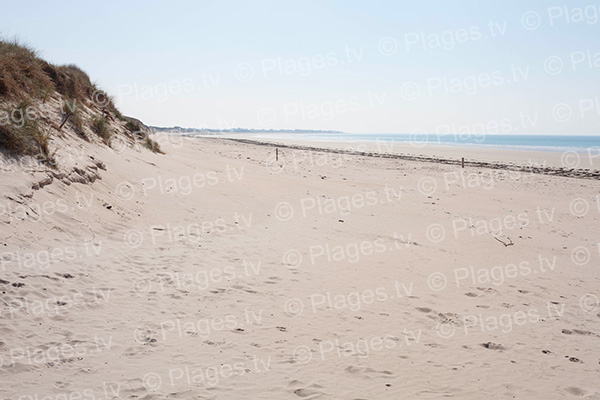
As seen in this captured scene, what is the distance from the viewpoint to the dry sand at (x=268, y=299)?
4316mm

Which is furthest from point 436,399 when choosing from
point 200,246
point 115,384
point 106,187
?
point 106,187

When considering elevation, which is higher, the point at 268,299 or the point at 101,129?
the point at 101,129

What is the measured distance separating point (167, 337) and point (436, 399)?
119 inches

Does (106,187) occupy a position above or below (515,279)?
above

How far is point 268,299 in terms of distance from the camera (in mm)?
6359

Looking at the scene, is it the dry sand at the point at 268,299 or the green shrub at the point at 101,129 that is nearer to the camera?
the dry sand at the point at 268,299

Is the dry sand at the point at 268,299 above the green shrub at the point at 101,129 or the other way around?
the other way around

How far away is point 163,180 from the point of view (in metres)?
12.8

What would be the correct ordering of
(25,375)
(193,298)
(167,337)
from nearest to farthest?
1. (25,375)
2. (167,337)
3. (193,298)

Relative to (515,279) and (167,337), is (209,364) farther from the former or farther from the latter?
(515,279)

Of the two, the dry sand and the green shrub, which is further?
the green shrub

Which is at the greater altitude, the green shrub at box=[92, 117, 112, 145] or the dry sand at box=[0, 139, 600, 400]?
the green shrub at box=[92, 117, 112, 145]

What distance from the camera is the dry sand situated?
4.32m

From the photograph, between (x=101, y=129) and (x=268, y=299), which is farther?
(x=101, y=129)
